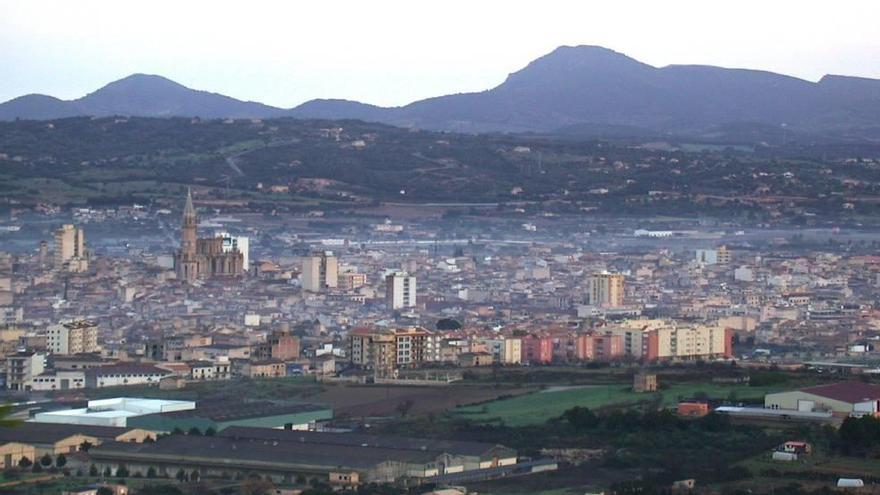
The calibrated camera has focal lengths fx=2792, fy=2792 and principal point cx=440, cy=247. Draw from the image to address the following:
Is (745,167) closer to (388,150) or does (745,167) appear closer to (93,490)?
(388,150)

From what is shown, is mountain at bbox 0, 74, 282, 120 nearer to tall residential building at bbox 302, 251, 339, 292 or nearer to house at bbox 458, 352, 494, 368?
tall residential building at bbox 302, 251, 339, 292

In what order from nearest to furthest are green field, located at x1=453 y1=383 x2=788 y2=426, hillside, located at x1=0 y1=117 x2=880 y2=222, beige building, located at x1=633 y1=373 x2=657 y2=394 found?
green field, located at x1=453 y1=383 x2=788 y2=426
beige building, located at x1=633 y1=373 x2=657 y2=394
hillside, located at x1=0 y1=117 x2=880 y2=222

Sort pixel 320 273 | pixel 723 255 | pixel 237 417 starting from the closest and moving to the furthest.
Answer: pixel 237 417 → pixel 320 273 → pixel 723 255

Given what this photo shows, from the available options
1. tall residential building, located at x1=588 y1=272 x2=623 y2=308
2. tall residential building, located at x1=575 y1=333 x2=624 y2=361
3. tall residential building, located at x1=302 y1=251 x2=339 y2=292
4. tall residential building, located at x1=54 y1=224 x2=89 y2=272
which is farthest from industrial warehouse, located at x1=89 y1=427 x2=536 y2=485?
tall residential building, located at x1=54 y1=224 x2=89 y2=272

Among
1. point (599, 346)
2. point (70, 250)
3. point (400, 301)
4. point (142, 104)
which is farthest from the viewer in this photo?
point (142, 104)

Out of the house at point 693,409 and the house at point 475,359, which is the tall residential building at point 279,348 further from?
the house at point 693,409

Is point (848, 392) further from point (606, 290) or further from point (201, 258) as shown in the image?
point (201, 258)

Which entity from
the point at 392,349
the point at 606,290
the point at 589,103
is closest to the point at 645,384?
the point at 392,349
